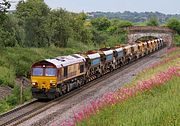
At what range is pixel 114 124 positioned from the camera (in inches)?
573

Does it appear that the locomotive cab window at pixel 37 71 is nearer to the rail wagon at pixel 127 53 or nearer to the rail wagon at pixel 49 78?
the rail wagon at pixel 49 78

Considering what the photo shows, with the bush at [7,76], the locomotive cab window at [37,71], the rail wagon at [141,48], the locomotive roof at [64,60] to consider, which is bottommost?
the rail wagon at [141,48]

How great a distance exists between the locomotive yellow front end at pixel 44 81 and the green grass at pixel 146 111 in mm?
12062

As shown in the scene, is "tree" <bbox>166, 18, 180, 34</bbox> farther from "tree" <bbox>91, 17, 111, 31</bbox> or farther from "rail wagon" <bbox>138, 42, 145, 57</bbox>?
"rail wagon" <bbox>138, 42, 145, 57</bbox>

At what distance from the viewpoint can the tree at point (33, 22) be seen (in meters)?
58.6

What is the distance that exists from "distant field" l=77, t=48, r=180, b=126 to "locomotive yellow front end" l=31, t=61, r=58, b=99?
11976 mm

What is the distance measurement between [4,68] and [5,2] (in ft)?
35.2

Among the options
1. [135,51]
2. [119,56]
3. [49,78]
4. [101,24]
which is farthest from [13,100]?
[101,24]

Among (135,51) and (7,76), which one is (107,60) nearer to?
(7,76)

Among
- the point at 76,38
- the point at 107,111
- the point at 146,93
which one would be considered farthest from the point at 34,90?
the point at 76,38

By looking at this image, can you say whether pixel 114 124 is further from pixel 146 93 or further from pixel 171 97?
pixel 146 93

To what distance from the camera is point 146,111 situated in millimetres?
14953

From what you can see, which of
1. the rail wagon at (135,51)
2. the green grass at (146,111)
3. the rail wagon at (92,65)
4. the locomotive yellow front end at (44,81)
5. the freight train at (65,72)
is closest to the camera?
the green grass at (146,111)

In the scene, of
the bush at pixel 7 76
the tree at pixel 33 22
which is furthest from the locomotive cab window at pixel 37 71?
the tree at pixel 33 22
